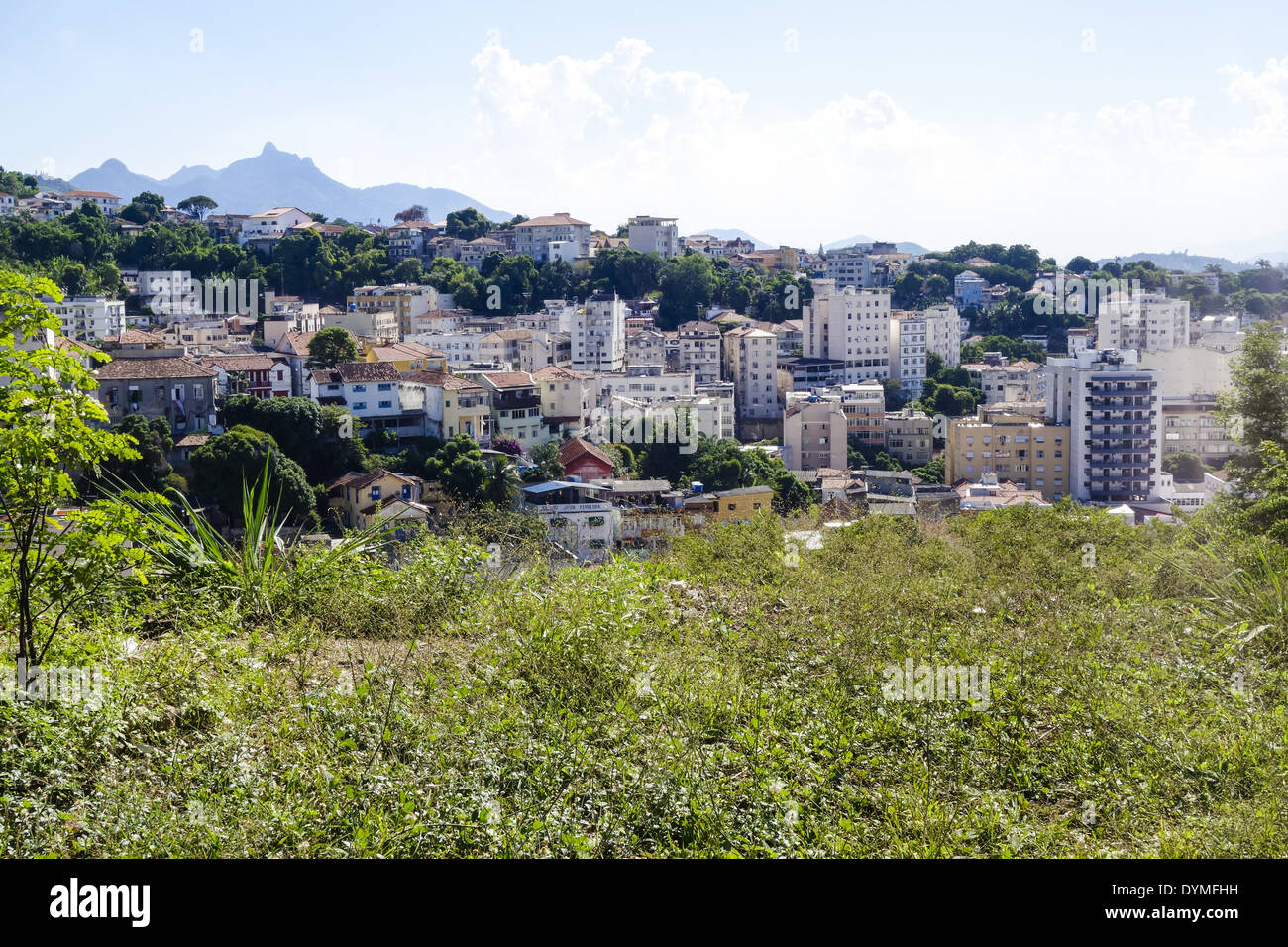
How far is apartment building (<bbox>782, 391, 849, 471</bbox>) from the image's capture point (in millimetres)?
21734

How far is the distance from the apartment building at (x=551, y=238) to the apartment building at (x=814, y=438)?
17.8m

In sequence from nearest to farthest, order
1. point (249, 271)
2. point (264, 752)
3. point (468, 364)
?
point (264, 752) < point (468, 364) < point (249, 271)

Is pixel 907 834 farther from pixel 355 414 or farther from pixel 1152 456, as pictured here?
pixel 1152 456

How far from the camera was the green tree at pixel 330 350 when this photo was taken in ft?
63.1

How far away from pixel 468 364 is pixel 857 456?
24.6ft

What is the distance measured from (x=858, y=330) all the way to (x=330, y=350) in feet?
52.7

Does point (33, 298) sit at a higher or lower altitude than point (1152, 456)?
higher

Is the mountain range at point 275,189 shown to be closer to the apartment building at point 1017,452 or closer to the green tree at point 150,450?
the apartment building at point 1017,452

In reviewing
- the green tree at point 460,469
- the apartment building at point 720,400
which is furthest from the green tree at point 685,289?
the green tree at point 460,469

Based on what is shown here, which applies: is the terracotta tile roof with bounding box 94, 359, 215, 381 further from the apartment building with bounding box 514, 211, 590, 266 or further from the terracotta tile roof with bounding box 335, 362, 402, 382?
the apartment building with bounding box 514, 211, 590, 266

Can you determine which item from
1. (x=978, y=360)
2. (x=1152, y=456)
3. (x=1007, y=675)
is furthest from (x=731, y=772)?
(x=978, y=360)

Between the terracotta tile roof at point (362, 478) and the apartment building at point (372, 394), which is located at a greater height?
the apartment building at point (372, 394)

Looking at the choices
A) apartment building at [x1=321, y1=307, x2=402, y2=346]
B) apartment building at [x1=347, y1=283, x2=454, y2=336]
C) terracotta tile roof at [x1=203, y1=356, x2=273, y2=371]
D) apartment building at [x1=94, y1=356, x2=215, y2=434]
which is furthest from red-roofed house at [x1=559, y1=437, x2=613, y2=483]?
apartment building at [x1=347, y1=283, x2=454, y2=336]

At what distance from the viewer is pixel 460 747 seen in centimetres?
212
